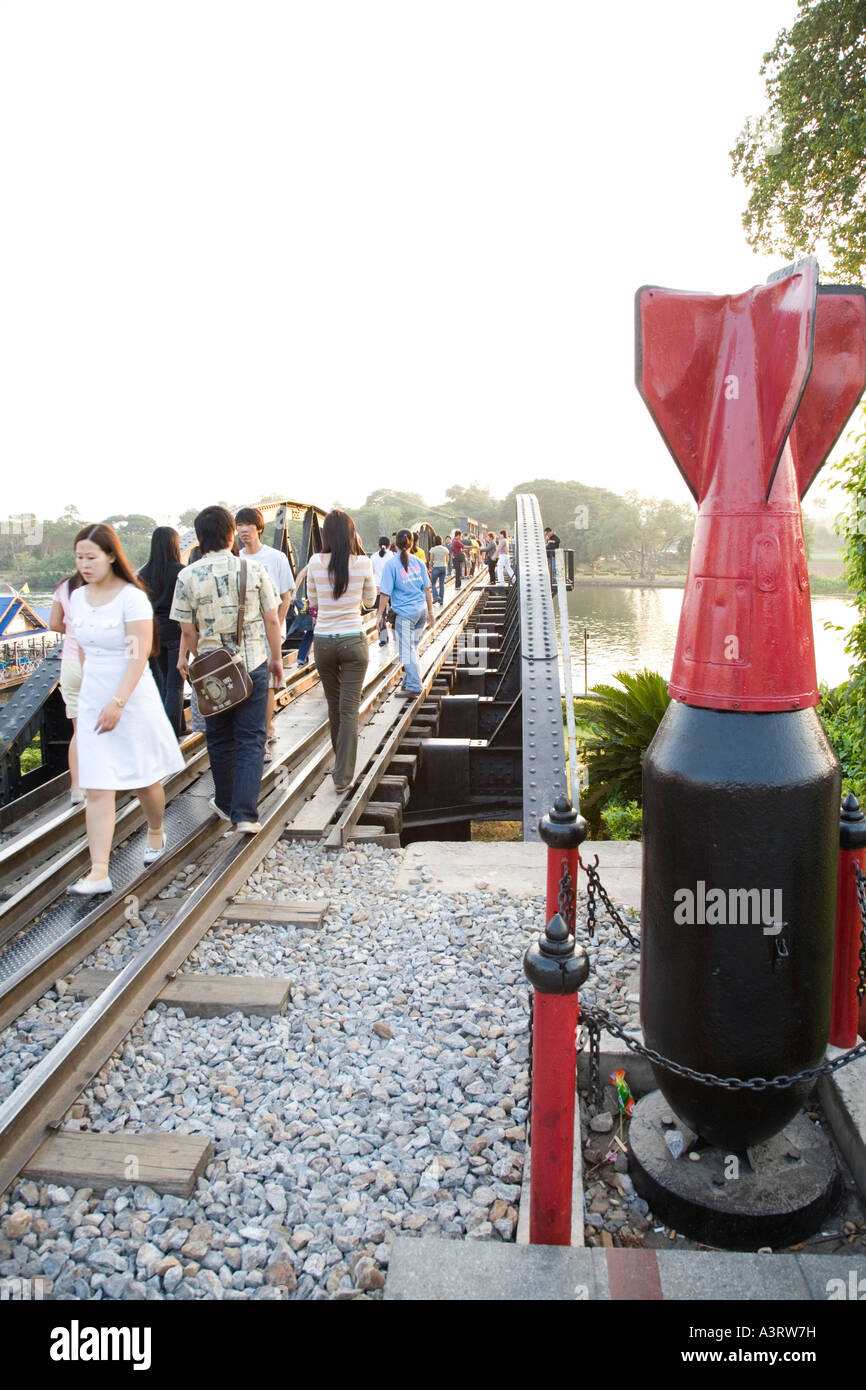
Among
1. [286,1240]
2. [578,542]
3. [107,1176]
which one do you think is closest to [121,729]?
[107,1176]

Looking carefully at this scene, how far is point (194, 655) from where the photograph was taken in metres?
4.86

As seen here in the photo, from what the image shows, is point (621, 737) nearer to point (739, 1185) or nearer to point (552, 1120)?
point (739, 1185)

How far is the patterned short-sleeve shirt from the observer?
4.76 meters

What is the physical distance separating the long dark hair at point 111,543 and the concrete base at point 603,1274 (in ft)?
10.4

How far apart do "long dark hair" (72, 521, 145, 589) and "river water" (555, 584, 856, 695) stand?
10936 millimetres

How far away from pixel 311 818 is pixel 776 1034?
380 centimetres

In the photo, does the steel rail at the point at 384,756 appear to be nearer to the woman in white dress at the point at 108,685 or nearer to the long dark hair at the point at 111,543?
the woman in white dress at the point at 108,685

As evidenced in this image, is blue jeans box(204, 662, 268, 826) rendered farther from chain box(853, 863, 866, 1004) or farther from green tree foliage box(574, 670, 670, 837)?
green tree foliage box(574, 670, 670, 837)

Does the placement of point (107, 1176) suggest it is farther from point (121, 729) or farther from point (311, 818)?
point (311, 818)

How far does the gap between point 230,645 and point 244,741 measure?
1.87 feet

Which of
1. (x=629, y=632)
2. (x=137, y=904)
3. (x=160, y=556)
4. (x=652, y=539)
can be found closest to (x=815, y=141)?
(x=160, y=556)

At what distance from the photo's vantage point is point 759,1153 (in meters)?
2.48

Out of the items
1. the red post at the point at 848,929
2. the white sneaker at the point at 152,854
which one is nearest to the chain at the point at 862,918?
the red post at the point at 848,929

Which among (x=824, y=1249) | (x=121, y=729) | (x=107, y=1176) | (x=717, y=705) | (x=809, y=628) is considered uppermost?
(x=809, y=628)
